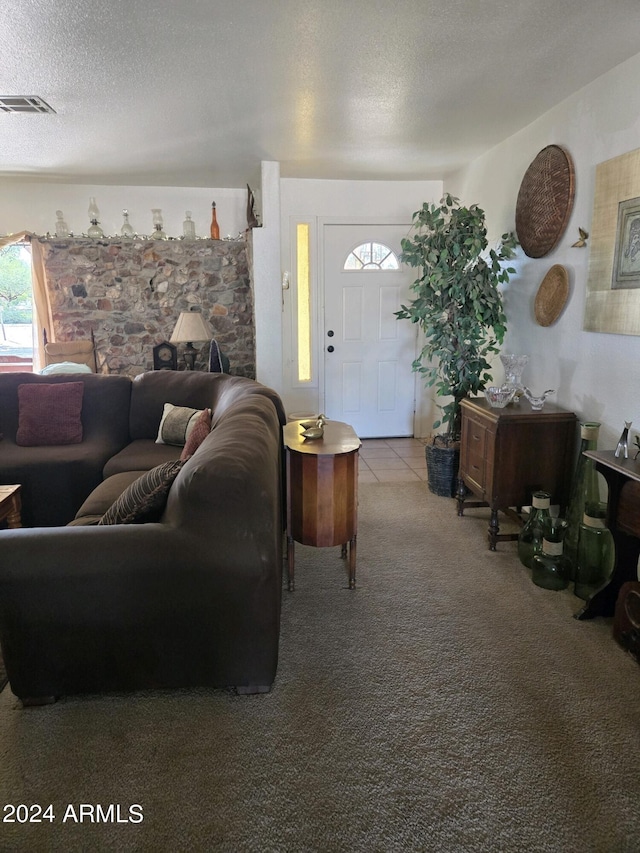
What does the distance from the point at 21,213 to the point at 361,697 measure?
5.17 meters

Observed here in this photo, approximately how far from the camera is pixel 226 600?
1.69m

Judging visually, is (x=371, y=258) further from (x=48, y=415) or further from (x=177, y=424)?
(x=48, y=415)

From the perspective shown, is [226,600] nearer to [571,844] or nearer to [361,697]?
[361,697]

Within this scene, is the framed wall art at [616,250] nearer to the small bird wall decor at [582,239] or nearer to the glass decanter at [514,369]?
the small bird wall decor at [582,239]

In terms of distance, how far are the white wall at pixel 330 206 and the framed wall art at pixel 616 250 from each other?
2502 mm

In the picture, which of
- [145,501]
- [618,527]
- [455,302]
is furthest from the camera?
[455,302]

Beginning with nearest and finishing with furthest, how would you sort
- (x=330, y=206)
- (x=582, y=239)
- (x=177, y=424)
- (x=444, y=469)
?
(x=582, y=239) < (x=177, y=424) < (x=444, y=469) < (x=330, y=206)

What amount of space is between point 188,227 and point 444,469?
10.8ft

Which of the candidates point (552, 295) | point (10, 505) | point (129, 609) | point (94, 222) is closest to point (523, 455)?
point (552, 295)

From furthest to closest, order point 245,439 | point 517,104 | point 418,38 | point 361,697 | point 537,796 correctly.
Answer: point 517,104 → point 418,38 → point 245,439 → point 361,697 → point 537,796

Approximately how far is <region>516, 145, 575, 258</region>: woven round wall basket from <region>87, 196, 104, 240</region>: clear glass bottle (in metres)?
3.67

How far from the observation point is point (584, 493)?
2.56 meters

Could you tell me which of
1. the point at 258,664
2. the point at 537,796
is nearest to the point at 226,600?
the point at 258,664

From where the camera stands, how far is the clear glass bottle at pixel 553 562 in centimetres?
254
